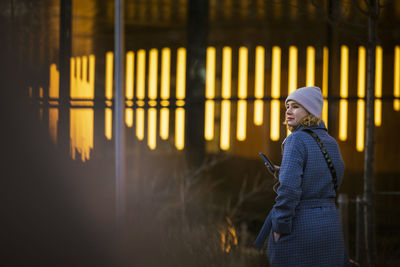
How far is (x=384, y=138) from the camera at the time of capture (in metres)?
6.92

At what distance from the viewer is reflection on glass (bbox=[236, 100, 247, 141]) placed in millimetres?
7151

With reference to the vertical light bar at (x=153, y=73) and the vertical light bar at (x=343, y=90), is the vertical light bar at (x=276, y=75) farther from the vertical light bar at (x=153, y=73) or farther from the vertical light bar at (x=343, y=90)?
the vertical light bar at (x=153, y=73)

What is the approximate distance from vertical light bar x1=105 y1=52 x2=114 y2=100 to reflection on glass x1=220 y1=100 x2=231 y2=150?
1591 mm

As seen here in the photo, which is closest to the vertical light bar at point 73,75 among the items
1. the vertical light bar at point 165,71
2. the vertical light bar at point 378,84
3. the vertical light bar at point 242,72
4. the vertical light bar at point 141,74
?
the vertical light bar at point 141,74

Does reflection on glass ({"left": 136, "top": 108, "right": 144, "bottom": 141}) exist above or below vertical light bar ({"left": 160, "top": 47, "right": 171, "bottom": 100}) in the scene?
below

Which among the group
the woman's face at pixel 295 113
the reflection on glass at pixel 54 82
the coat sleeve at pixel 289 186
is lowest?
the coat sleeve at pixel 289 186

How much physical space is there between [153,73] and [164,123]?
709mm

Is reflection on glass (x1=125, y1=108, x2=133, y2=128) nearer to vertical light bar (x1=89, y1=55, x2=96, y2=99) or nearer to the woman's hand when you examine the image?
vertical light bar (x1=89, y1=55, x2=96, y2=99)

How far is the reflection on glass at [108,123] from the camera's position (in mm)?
7492

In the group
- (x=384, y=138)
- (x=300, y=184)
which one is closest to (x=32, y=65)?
(x=384, y=138)

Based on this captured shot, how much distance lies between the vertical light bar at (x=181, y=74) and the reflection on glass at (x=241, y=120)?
0.80 meters

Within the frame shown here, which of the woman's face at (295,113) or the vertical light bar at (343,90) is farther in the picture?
the vertical light bar at (343,90)

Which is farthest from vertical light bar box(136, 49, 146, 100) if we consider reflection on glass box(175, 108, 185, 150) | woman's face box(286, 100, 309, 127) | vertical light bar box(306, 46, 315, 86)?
woman's face box(286, 100, 309, 127)

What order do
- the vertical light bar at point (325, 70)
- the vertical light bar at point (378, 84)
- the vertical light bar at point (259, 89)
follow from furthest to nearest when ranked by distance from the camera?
the vertical light bar at point (259, 89), the vertical light bar at point (325, 70), the vertical light bar at point (378, 84)
